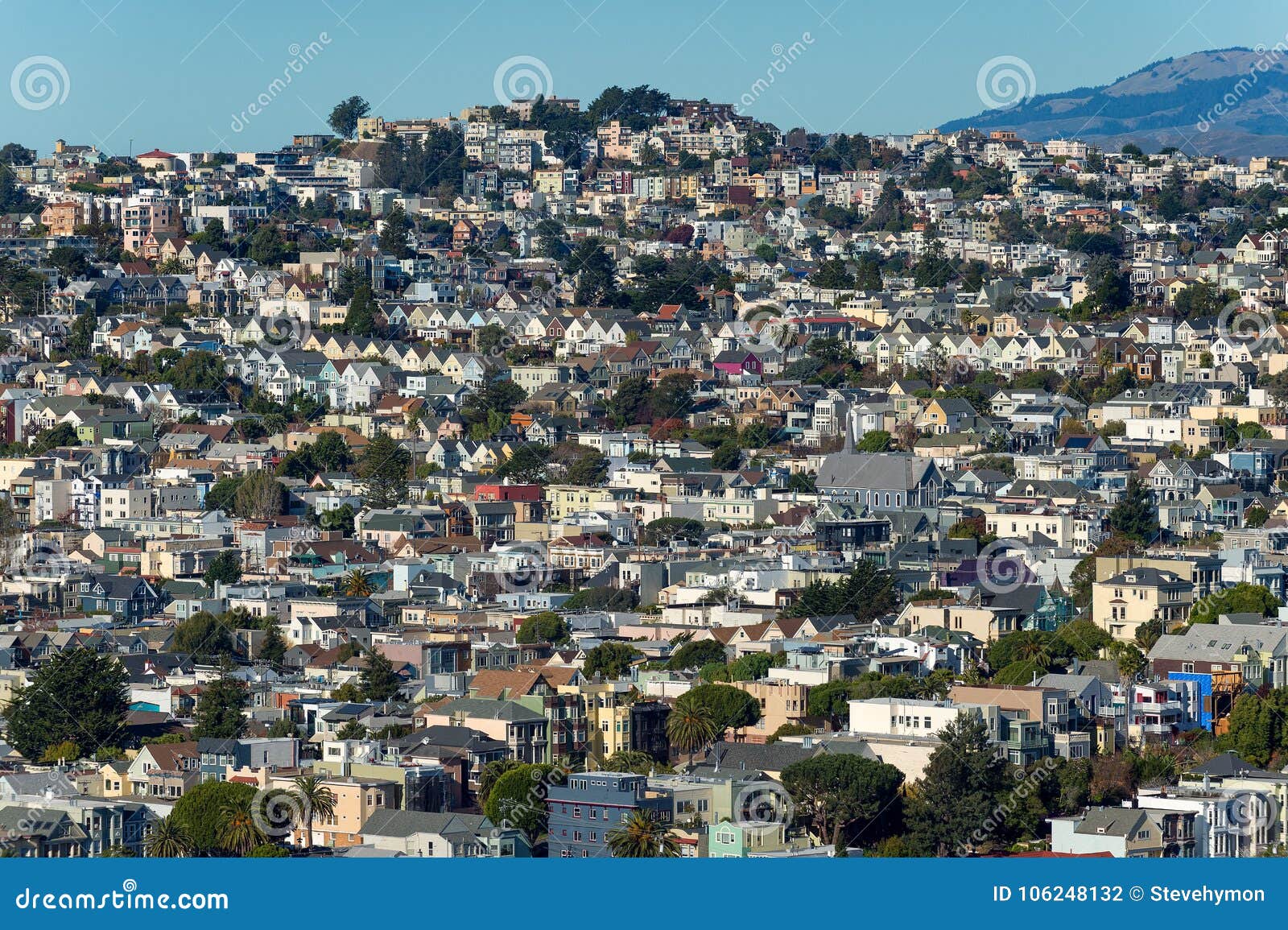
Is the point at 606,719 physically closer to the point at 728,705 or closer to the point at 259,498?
the point at 728,705

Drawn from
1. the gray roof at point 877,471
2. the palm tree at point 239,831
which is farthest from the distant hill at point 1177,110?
the palm tree at point 239,831

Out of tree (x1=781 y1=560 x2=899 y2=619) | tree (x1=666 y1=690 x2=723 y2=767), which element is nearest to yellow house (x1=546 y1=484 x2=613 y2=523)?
tree (x1=781 y1=560 x2=899 y2=619)

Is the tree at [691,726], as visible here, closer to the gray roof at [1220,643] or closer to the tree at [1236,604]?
the gray roof at [1220,643]

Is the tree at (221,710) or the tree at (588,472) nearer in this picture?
the tree at (221,710)

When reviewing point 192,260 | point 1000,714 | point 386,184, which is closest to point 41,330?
point 192,260

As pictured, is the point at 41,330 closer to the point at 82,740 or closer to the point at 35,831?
the point at 82,740

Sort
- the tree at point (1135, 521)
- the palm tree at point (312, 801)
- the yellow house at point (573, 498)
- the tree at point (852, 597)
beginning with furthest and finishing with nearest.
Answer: the yellow house at point (573, 498) < the tree at point (1135, 521) < the tree at point (852, 597) < the palm tree at point (312, 801)

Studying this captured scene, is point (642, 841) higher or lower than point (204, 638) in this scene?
lower

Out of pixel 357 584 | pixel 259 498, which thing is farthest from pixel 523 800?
pixel 259 498
